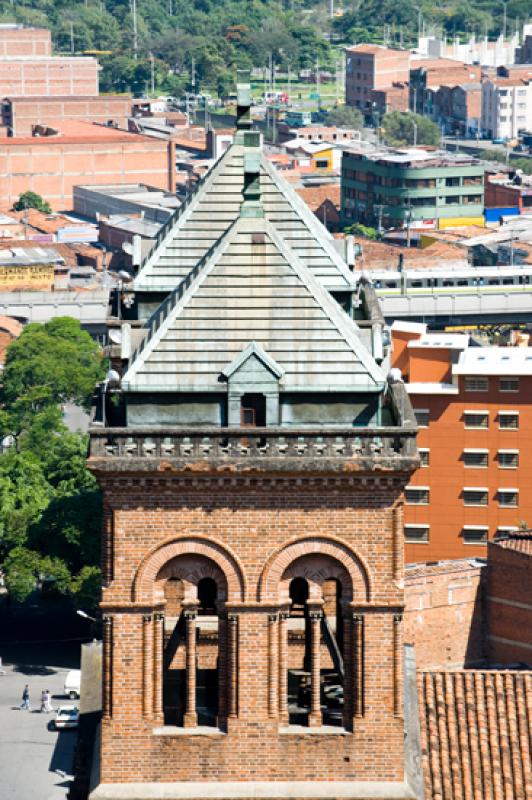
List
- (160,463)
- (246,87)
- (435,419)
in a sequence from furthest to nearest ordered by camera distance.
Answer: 1. (435,419)
2. (246,87)
3. (160,463)

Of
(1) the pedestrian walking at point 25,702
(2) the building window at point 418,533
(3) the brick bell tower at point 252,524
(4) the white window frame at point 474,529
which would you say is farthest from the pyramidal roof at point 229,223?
(4) the white window frame at point 474,529

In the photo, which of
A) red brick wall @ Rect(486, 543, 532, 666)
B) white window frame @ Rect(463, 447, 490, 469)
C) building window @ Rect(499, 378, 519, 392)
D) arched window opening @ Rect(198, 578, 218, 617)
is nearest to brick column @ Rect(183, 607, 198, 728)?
arched window opening @ Rect(198, 578, 218, 617)

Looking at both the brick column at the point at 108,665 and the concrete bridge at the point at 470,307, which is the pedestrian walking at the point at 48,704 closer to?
the brick column at the point at 108,665

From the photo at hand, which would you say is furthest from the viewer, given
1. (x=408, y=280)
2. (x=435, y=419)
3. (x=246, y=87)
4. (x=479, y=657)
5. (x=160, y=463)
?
(x=408, y=280)

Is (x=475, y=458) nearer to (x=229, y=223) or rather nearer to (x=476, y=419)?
(x=476, y=419)

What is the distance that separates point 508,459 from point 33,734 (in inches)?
1040

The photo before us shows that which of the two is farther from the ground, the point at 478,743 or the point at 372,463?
the point at 372,463

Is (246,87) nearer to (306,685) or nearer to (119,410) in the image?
(119,410)

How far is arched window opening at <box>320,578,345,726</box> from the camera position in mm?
43562

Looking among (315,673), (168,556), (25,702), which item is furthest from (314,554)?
(25,702)

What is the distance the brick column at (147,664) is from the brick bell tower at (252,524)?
0.02m

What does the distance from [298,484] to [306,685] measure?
13.4ft

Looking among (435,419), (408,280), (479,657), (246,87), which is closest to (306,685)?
(246,87)

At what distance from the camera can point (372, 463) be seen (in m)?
42.1
